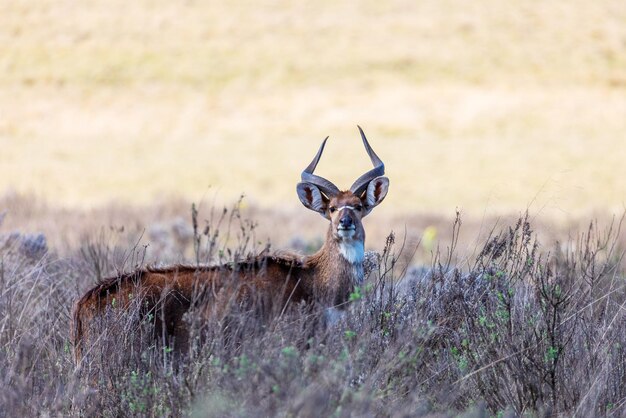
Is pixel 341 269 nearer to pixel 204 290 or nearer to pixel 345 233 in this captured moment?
pixel 345 233

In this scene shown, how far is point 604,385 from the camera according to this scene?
21.4 ft

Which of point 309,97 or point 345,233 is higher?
point 309,97

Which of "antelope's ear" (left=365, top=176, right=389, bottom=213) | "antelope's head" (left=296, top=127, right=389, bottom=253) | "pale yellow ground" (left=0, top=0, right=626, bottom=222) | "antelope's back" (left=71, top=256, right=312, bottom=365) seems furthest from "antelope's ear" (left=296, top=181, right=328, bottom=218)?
"pale yellow ground" (left=0, top=0, right=626, bottom=222)

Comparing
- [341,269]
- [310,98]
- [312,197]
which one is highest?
[310,98]

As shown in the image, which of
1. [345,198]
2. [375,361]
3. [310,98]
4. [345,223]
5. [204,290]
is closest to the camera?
[375,361]

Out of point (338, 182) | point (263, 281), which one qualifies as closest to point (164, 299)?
point (263, 281)

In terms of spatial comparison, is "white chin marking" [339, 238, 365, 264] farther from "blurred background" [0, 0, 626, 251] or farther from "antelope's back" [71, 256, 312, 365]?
"blurred background" [0, 0, 626, 251]

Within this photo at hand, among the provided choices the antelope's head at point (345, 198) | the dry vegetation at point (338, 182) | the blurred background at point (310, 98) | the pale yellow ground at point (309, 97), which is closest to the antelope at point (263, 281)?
the antelope's head at point (345, 198)

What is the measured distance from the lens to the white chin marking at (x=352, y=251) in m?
8.52

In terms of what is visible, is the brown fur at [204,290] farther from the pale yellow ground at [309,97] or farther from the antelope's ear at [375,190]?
the pale yellow ground at [309,97]

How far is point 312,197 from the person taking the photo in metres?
8.80

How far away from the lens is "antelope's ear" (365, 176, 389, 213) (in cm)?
870

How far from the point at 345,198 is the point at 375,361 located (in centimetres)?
240

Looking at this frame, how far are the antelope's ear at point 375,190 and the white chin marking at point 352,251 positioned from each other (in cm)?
40
